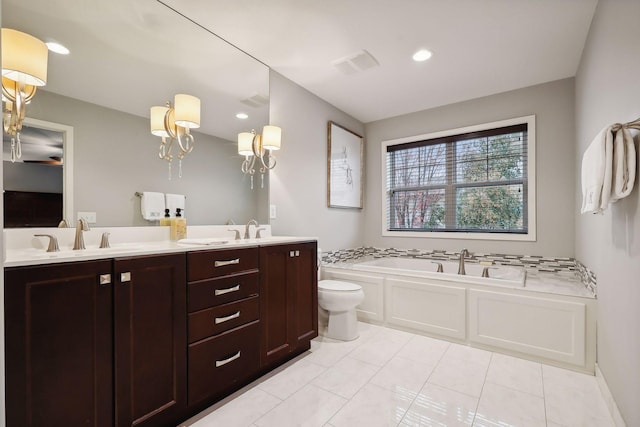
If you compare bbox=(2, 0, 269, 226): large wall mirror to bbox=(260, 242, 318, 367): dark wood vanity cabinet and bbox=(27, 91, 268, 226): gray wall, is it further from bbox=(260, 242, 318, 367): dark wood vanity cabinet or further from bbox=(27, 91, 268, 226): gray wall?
bbox=(260, 242, 318, 367): dark wood vanity cabinet

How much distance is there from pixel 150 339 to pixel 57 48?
62.6 inches

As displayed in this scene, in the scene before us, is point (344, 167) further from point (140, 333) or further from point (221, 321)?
point (140, 333)

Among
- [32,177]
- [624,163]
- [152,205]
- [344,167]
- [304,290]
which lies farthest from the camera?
[344,167]

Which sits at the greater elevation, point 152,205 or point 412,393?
point 152,205

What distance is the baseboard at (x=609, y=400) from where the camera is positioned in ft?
5.15

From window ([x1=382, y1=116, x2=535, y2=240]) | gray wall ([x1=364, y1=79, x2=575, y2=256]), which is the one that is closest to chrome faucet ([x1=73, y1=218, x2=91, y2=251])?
window ([x1=382, y1=116, x2=535, y2=240])

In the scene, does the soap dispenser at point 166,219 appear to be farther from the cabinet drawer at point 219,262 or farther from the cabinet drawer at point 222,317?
the cabinet drawer at point 222,317

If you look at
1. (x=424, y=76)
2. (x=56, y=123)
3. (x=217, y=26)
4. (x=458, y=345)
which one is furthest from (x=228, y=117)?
(x=458, y=345)

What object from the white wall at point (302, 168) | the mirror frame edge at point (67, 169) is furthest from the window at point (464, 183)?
the mirror frame edge at point (67, 169)

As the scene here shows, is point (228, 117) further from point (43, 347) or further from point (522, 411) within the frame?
point (522, 411)

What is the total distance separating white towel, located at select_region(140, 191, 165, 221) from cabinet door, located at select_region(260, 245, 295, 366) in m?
0.72

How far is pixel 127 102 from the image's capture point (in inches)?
74.6

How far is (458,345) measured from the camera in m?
2.61

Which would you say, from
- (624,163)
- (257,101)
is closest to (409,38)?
(257,101)
